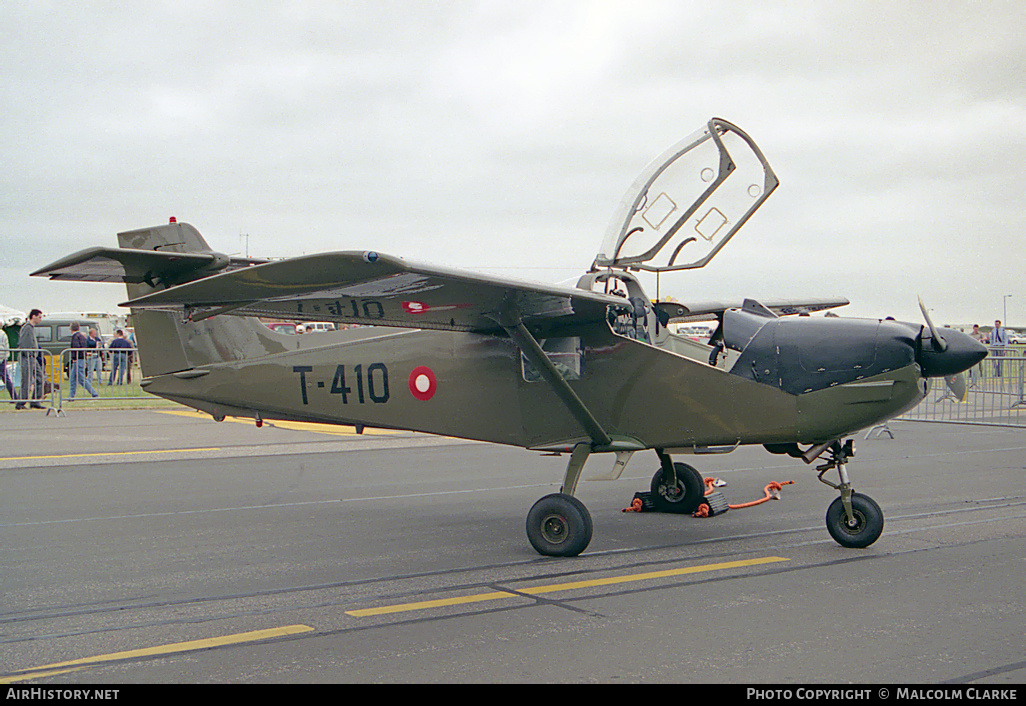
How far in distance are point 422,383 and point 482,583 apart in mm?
2222

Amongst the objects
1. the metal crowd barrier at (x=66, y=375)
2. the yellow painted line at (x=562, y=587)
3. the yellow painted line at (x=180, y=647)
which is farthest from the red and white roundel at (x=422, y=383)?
the metal crowd barrier at (x=66, y=375)

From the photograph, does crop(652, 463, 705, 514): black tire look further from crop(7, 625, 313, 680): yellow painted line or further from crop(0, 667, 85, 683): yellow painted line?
crop(0, 667, 85, 683): yellow painted line

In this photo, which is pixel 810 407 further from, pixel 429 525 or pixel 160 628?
pixel 160 628

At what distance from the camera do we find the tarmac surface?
3.91 metres

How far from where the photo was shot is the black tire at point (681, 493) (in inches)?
311

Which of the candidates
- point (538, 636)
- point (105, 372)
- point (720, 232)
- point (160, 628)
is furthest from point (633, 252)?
point (105, 372)

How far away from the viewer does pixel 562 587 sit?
533cm

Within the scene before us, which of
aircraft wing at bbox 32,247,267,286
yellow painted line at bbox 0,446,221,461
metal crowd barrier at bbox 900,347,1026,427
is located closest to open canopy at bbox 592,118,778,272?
aircraft wing at bbox 32,247,267,286

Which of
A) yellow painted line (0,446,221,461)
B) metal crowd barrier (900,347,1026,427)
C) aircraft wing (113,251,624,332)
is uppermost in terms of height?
aircraft wing (113,251,624,332)

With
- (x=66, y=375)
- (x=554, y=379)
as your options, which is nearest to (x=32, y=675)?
(x=554, y=379)

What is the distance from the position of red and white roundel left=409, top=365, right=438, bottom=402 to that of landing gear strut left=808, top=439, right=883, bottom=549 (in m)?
3.08

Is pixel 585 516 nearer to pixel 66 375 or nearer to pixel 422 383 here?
pixel 422 383

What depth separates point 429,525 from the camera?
24.6 feet
